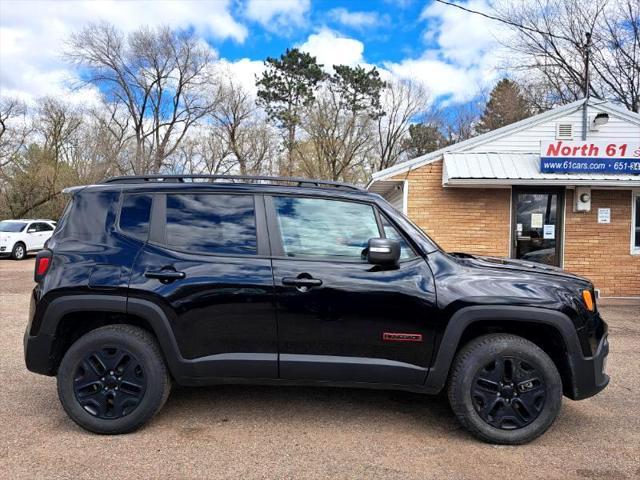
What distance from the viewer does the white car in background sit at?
60.6 feet

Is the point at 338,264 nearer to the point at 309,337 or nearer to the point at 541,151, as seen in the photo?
the point at 309,337

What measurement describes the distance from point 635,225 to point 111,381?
35.9 ft

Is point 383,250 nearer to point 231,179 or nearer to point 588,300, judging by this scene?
point 231,179

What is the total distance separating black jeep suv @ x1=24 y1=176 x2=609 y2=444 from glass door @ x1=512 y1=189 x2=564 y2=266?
7.29m

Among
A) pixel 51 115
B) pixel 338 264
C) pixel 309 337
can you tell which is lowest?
pixel 309 337

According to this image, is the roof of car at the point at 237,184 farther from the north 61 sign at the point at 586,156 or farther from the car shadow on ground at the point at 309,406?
the north 61 sign at the point at 586,156

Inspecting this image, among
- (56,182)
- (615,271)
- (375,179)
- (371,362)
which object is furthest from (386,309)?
(56,182)

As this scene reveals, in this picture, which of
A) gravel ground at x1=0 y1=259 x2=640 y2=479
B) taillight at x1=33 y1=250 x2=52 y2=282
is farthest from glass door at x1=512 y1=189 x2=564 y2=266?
taillight at x1=33 y1=250 x2=52 y2=282

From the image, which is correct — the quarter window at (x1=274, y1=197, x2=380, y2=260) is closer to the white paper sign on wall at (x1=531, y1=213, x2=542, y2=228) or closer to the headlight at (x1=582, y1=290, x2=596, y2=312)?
the headlight at (x1=582, y1=290, x2=596, y2=312)

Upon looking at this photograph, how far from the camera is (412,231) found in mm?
3502

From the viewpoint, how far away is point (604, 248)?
402 inches

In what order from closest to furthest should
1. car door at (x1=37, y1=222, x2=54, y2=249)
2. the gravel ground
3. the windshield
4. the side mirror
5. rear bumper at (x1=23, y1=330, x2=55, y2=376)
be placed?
the gravel ground < the side mirror < rear bumper at (x1=23, y1=330, x2=55, y2=376) < the windshield < car door at (x1=37, y1=222, x2=54, y2=249)

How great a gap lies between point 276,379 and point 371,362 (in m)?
0.70

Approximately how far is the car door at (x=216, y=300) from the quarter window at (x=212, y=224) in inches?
0.6
